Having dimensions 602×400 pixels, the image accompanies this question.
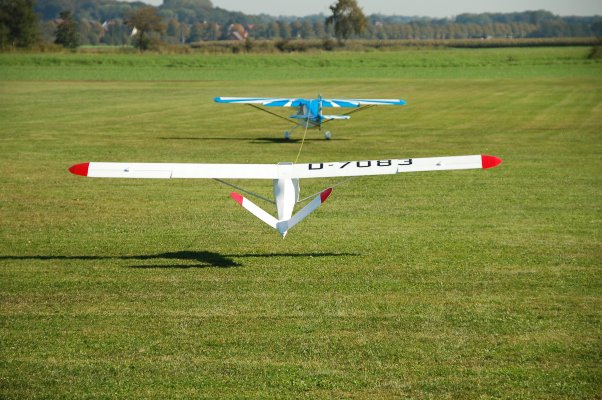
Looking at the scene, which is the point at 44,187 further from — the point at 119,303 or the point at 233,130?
the point at 233,130

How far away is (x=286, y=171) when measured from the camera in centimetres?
1251

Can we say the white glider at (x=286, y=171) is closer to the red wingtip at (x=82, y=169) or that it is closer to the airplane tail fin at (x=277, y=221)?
the airplane tail fin at (x=277, y=221)

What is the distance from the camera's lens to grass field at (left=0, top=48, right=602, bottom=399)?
27.6 feet

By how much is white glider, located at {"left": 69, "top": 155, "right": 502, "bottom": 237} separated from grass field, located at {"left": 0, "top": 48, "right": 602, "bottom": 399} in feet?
Answer: 2.79

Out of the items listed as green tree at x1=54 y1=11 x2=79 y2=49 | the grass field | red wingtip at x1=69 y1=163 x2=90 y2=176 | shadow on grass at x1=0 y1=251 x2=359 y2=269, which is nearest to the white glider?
red wingtip at x1=69 y1=163 x2=90 y2=176

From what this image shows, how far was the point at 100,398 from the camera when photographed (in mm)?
7852

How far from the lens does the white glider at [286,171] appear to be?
12.2 m

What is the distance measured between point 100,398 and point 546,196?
498 inches

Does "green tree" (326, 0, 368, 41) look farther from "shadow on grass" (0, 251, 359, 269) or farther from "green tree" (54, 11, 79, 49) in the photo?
"shadow on grass" (0, 251, 359, 269)

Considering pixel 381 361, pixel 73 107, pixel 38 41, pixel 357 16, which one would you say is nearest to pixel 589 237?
pixel 381 361

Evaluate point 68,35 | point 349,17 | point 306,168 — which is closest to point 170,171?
point 306,168

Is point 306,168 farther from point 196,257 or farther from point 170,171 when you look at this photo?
point 196,257

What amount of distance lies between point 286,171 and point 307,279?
1.66 meters

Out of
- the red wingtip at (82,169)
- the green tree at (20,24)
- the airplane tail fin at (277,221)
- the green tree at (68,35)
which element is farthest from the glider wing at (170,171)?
the green tree at (68,35)
